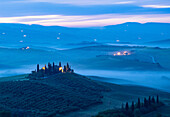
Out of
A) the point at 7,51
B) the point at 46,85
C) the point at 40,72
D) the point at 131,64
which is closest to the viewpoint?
the point at 46,85

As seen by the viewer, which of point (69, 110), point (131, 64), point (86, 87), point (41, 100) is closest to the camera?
point (69, 110)

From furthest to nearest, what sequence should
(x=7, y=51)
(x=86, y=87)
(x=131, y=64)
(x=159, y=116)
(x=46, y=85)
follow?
(x=7, y=51) → (x=131, y=64) → (x=86, y=87) → (x=46, y=85) → (x=159, y=116)

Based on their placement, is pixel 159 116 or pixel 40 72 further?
pixel 40 72

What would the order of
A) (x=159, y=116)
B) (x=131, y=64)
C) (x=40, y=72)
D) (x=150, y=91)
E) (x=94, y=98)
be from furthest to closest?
(x=131, y=64), (x=40, y=72), (x=150, y=91), (x=94, y=98), (x=159, y=116)

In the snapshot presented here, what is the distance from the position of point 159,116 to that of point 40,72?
24.6 m

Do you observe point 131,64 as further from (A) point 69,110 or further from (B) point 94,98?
(A) point 69,110

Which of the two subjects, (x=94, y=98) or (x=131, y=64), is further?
(x=131, y=64)

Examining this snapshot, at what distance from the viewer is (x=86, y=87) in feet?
124

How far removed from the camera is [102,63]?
86000 millimetres

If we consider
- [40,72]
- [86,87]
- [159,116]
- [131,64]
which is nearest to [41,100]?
[86,87]

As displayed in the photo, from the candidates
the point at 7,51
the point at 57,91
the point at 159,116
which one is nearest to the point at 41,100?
the point at 57,91

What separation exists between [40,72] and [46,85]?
9961mm

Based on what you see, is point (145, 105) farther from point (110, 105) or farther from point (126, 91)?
point (126, 91)

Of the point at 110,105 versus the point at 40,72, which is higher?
the point at 40,72
